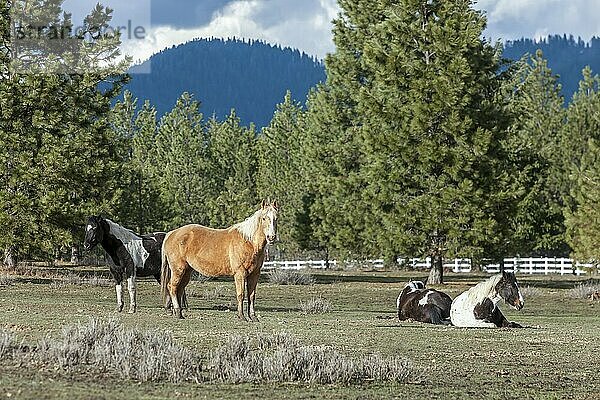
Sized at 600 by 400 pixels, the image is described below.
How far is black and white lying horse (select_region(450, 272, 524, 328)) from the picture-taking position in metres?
18.7

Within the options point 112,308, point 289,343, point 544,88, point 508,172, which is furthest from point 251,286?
point 544,88

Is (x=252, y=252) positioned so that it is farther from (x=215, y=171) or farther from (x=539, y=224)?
(x=215, y=171)

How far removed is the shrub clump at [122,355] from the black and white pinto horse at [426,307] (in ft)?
28.4

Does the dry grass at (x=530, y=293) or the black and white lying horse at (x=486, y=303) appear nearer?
the black and white lying horse at (x=486, y=303)

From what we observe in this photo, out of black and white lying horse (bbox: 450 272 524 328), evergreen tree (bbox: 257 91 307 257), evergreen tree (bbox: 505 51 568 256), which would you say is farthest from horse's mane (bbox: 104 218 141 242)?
evergreen tree (bbox: 257 91 307 257)

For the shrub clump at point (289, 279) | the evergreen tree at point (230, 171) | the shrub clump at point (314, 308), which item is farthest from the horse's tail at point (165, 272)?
the evergreen tree at point (230, 171)

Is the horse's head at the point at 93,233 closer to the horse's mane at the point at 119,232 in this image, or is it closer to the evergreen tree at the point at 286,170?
the horse's mane at the point at 119,232

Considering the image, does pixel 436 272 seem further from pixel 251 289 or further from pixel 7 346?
pixel 7 346

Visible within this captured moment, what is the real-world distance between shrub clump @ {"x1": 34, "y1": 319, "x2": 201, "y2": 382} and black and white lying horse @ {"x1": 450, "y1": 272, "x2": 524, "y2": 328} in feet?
27.1

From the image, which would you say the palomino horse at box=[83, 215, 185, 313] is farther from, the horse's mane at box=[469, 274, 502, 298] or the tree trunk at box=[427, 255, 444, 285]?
the tree trunk at box=[427, 255, 444, 285]

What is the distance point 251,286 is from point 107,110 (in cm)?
2493

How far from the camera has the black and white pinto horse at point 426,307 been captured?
1961 centimetres

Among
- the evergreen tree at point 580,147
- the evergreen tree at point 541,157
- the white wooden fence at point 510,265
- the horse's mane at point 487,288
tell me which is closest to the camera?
the horse's mane at point 487,288

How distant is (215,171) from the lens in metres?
89.8
